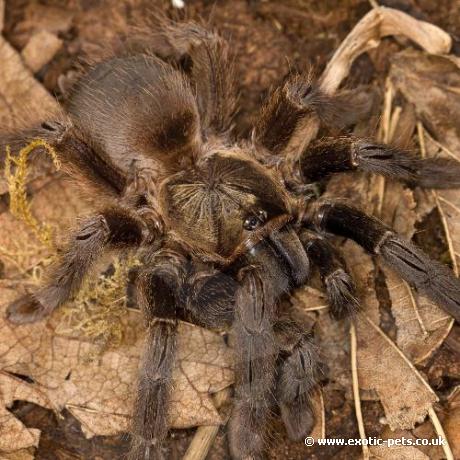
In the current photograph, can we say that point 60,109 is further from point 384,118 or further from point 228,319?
point 384,118

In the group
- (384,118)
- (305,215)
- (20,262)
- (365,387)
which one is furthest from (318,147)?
(20,262)

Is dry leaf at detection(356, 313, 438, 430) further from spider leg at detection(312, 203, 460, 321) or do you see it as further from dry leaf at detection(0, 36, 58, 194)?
dry leaf at detection(0, 36, 58, 194)

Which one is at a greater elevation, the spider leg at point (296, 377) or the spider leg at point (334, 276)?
the spider leg at point (334, 276)

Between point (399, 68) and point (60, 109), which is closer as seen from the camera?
point (60, 109)

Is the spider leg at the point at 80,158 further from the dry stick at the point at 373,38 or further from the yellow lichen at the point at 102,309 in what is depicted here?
the dry stick at the point at 373,38

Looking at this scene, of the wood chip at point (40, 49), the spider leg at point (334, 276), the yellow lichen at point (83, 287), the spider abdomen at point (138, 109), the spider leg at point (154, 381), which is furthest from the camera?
the wood chip at point (40, 49)

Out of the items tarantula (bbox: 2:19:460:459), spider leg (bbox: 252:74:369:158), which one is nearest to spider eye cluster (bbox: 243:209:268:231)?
tarantula (bbox: 2:19:460:459)

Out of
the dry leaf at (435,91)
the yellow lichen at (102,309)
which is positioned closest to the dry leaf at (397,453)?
the dry leaf at (435,91)

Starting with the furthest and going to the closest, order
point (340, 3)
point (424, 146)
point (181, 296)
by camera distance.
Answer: point (340, 3) → point (424, 146) → point (181, 296)
